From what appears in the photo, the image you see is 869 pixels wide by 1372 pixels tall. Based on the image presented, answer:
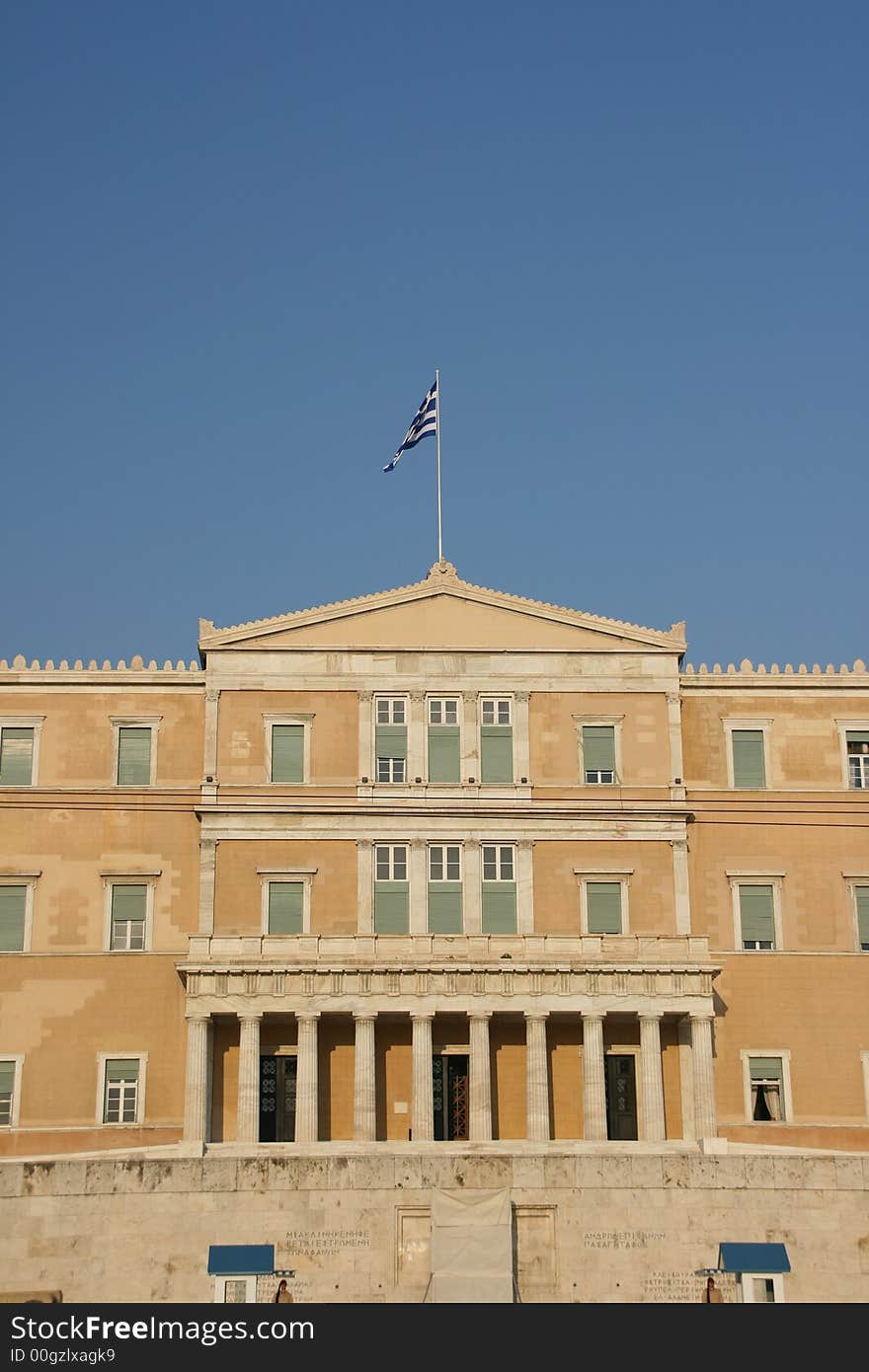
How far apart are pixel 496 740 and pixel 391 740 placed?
3173mm

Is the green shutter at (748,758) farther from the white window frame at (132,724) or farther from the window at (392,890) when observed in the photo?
the white window frame at (132,724)

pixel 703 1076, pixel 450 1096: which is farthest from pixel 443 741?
pixel 703 1076

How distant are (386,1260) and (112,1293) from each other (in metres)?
6.43

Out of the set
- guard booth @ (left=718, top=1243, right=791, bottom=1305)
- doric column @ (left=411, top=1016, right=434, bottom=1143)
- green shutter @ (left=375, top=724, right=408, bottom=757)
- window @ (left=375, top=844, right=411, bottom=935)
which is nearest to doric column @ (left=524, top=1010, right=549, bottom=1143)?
doric column @ (left=411, top=1016, right=434, bottom=1143)

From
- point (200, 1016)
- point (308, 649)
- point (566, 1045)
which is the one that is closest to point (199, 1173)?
point (200, 1016)

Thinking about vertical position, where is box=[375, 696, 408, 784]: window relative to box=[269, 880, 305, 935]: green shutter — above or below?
above

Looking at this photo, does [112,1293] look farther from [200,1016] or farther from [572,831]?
[572,831]

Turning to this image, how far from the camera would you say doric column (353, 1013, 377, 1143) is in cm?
5428

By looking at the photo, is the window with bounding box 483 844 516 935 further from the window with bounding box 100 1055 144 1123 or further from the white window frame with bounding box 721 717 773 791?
the window with bounding box 100 1055 144 1123

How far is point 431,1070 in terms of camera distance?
55.2 metres

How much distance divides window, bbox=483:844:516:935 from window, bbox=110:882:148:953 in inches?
396

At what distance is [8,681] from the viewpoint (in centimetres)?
6022

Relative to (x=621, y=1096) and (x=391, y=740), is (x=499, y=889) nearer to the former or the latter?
(x=391, y=740)
